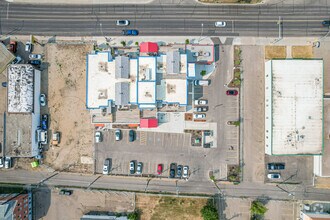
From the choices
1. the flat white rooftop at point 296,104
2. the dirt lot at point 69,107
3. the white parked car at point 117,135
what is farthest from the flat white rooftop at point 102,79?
the flat white rooftop at point 296,104

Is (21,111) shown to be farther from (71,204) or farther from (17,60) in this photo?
(71,204)

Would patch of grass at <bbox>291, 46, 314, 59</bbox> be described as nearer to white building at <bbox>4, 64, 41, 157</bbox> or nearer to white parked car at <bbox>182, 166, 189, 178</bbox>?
white parked car at <bbox>182, 166, 189, 178</bbox>

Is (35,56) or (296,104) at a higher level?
(35,56)

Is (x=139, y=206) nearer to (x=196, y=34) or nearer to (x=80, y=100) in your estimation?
(x=80, y=100)

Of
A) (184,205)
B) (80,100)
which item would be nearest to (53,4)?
(80,100)

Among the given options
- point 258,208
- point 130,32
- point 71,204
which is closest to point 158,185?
point 71,204

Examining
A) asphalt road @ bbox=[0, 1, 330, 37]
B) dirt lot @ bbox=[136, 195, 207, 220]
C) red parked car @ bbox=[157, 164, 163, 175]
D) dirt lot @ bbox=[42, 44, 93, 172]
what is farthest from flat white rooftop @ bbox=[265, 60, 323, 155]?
dirt lot @ bbox=[42, 44, 93, 172]

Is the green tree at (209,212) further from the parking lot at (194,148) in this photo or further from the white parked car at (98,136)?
the white parked car at (98,136)
